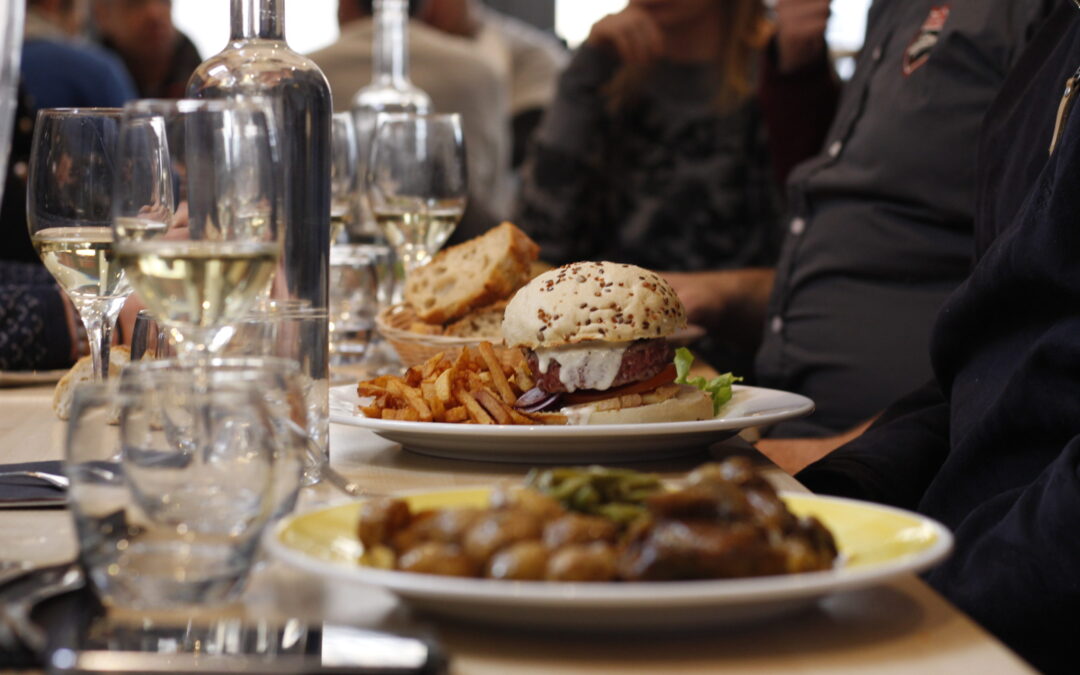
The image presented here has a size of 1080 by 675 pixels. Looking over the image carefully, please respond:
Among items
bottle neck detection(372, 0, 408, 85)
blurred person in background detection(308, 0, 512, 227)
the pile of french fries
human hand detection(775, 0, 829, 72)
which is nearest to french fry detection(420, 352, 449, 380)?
the pile of french fries

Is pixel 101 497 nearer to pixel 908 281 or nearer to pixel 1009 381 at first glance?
pixel 1009 381

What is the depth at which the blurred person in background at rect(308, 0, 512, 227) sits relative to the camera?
15.0 ft

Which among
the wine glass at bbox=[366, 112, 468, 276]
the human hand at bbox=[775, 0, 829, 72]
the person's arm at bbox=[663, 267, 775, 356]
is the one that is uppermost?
the human hand at bbox=[775, 0, 829, 72]

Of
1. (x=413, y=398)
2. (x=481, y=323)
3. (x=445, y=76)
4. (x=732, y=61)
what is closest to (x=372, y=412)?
(x=413, y=398)

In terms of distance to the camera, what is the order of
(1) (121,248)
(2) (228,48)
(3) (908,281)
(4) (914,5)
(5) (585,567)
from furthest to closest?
1. (4) (914,5)
2. (3) (908,281)
3. (2) (228,48)
4. (1) (121,248)
5. (5) (585,567)

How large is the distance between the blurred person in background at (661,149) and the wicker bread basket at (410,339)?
182 centimetres

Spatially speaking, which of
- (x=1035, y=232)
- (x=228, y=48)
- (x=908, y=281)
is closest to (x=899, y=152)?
(x=908, y=281)

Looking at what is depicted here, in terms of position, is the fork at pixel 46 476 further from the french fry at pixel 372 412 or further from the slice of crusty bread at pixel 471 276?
the slice of crusty bread at pixel 471 276

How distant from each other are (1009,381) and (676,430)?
36 cm

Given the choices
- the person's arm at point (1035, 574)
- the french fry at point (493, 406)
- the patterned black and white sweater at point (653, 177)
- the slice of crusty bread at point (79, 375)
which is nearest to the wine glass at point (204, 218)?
the french fry at point (493, 406)

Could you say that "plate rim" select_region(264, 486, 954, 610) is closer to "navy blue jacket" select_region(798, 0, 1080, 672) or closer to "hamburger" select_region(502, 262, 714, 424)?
"navy blue jacket" select_region(798, 0, 1080, 672)

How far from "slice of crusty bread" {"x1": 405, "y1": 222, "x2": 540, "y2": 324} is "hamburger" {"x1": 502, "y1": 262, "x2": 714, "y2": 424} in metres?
0.40

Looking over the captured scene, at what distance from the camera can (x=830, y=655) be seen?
63 cm

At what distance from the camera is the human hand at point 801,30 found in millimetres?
3020
